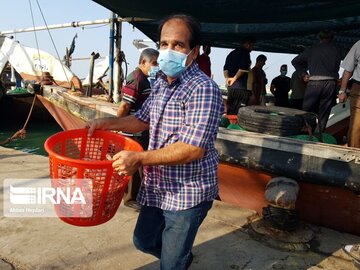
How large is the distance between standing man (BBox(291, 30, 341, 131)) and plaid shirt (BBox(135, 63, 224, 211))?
372 centimetres

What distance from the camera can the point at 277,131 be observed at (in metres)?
4.03

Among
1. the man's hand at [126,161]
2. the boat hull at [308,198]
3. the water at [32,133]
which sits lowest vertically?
the water at [32,133]

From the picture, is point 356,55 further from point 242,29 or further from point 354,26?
point 242,29

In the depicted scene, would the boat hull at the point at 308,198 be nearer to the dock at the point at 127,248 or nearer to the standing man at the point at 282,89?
the dock at the point at 127,248

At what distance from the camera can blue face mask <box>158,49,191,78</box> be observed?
5.84 ft

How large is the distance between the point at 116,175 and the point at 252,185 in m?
2.59

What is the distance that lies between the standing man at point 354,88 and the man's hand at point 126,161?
134 inches

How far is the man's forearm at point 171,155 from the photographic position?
65.5 inches

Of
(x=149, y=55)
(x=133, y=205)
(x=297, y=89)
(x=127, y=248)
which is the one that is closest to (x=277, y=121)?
(x=149, y=55)

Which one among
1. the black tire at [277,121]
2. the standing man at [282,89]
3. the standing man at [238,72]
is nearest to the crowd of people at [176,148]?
the black tire at [277,121]

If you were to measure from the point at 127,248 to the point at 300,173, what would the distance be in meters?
1.94

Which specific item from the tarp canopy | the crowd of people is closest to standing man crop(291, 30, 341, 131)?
the tarp canopy

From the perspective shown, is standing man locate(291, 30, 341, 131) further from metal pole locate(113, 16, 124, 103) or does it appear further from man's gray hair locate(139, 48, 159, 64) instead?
metal pole locate(113, 16, 124, 103)


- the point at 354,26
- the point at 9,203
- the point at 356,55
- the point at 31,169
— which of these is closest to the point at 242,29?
the point at 354,26
